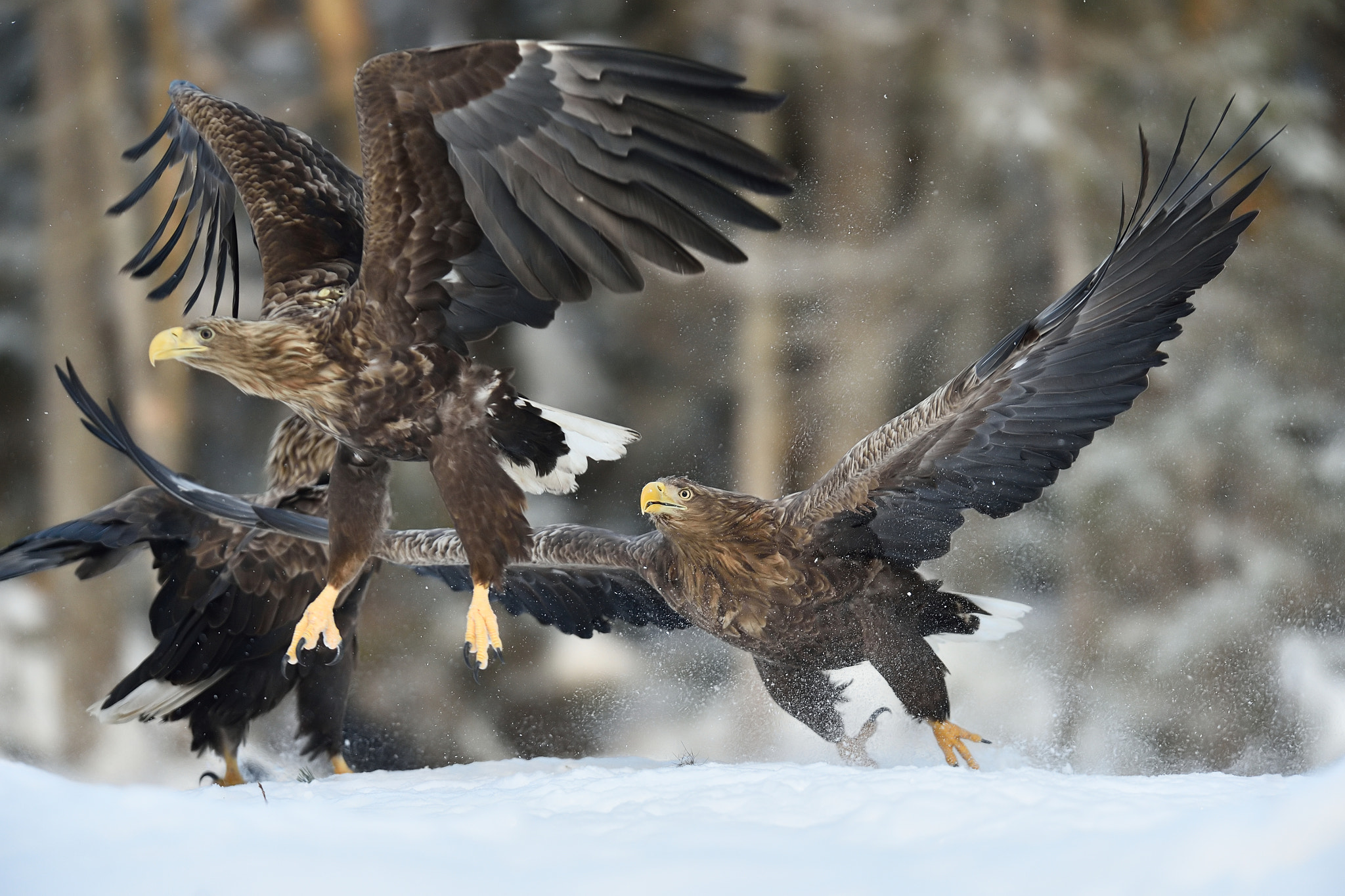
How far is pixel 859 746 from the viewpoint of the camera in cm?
250

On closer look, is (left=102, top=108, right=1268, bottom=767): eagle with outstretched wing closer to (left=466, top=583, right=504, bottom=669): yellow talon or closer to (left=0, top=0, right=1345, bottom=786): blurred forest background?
(left=466, top=583, right=504, bottom=669): yellow talon

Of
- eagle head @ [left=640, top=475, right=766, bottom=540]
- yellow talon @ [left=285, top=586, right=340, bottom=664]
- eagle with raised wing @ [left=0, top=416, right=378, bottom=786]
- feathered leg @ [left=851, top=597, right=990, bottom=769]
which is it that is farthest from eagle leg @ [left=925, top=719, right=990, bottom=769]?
eagle with raised wing @ [left=0, top=416, right=378, bottom=786]

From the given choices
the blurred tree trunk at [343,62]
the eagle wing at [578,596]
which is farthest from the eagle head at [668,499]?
the blurred tree trunk at [343,62]

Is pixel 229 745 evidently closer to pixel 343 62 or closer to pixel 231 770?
pixel 231 770

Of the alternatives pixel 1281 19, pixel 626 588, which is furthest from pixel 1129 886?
pixel 1281 19

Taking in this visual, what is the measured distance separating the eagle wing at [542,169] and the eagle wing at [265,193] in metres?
0.37

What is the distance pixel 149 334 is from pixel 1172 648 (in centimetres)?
343

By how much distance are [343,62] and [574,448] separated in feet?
7.26

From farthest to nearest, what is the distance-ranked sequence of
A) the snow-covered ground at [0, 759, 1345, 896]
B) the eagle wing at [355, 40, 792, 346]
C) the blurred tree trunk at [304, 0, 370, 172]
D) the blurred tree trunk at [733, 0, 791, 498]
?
the blurred tree trunk at [304, 0, 370, 172] → the blurred tree trunk at [733, 0, 791, 498] → the eagle wing at [355, 40, 792, 346] → the snow-covered ground at [0, 759, 1345, 896]

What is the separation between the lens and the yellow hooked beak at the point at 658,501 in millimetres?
2242

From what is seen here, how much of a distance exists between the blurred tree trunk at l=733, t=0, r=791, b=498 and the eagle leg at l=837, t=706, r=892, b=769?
3.92ft

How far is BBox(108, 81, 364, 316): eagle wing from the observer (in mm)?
2422

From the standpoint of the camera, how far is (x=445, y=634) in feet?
12.5

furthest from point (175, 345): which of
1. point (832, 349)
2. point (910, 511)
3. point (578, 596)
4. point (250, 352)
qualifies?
point (832, 349)
